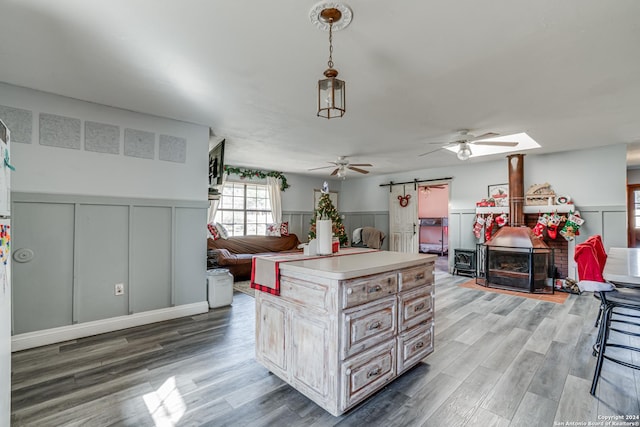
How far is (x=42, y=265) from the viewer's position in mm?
2865

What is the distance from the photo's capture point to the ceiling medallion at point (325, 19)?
1.67 metres

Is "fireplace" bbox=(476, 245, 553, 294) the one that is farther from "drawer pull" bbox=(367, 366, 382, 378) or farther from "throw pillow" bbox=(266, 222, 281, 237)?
"throw pillow" bbox=(266, 222, 281, 237)

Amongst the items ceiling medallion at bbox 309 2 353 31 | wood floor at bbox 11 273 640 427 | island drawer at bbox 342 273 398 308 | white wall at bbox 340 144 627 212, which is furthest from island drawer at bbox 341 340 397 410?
white wall at bbox 340 144 627 212

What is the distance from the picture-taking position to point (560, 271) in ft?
17.6

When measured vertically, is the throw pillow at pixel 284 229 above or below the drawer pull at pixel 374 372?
above

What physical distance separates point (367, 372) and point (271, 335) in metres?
0.76

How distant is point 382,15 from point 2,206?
2.18 metres

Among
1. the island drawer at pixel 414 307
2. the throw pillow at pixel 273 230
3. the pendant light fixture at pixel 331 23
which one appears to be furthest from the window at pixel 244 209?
the pendant light fixture at pixel 331 23

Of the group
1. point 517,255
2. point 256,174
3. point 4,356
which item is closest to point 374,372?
point 4,356

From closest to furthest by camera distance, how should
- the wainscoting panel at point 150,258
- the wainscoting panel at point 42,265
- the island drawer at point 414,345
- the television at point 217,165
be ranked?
the island drawer at point 414,345
the wainscoting panel at point 42,265
the wainscoting panel at point 150,258
the television at point 217,165

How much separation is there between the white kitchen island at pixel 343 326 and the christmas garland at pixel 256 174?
4.97m

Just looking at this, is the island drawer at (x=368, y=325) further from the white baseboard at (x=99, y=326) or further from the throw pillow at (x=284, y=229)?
the throw pillow at (x=284, y=229)

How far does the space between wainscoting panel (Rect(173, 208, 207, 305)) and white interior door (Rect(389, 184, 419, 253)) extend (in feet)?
17.9

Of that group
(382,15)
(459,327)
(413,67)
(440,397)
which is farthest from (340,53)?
(459,327)
